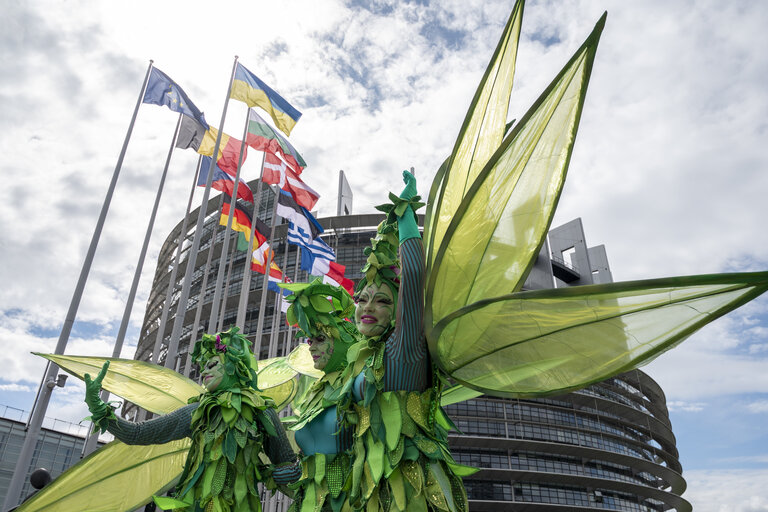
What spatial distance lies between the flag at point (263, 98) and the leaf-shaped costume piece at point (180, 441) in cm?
833

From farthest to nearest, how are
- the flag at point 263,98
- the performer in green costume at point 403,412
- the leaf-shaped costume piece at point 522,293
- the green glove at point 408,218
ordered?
the flag at point 263,98 < the green glove at point 408,218 < the performer in green costume at point 403,412 < the leaf-shaped costume piece at point 522,293

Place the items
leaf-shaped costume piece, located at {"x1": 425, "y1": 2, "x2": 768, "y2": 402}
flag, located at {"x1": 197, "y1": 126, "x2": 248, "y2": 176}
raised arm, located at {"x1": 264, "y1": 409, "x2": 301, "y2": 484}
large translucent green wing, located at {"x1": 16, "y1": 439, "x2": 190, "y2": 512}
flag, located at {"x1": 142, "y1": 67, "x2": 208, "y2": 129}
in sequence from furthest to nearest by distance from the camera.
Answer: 1. flag, located at {"x1": 197, "y1": 126, "x2": 248, "y2": 176}
2. flag, located at {"x1": 142, "y1": 67, "x2": 208, "y2": 129}
3. large translucent green wing, located at {"x1": 16, "y1": 439, "x2": 190, "y2": 512}
4. raised arm, located at {"x1": 264, "y1": 409, "x2": 301, "y2": 484}
5. leaf-shaped costume piece, located at {"x1": 425, "y1": 2, "x2": 768, "y2": 402}

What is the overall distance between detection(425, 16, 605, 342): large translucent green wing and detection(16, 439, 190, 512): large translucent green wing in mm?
3865

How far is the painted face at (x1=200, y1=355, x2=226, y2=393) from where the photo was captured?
15.9 ft

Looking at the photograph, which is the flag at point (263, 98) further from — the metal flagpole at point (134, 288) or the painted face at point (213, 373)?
the painted face at point (213, 373)

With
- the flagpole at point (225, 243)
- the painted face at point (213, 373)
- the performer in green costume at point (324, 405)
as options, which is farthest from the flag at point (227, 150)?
the performer in green costume at point (324, 405)

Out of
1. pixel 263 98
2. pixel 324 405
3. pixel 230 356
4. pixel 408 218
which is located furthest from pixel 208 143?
pixel 408 218

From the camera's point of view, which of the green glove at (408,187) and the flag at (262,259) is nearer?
the green glove at (408,187)

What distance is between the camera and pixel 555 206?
3066 mm

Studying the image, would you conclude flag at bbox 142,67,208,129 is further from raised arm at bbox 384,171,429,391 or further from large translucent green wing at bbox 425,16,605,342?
large translucent green wing at bbox 425,16,605,342

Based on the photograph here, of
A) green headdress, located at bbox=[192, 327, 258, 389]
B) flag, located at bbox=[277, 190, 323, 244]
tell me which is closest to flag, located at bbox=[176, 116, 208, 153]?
flag, located at bbox=[277, 190, 323, 244]

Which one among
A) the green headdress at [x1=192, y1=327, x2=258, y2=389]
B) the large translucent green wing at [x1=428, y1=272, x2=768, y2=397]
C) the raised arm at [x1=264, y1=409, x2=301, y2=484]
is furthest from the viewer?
the green headdress at [x1=192, y1=327, x2=258, y2=389]

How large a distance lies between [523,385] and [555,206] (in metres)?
1.06

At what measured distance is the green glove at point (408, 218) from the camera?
11.4 ft
